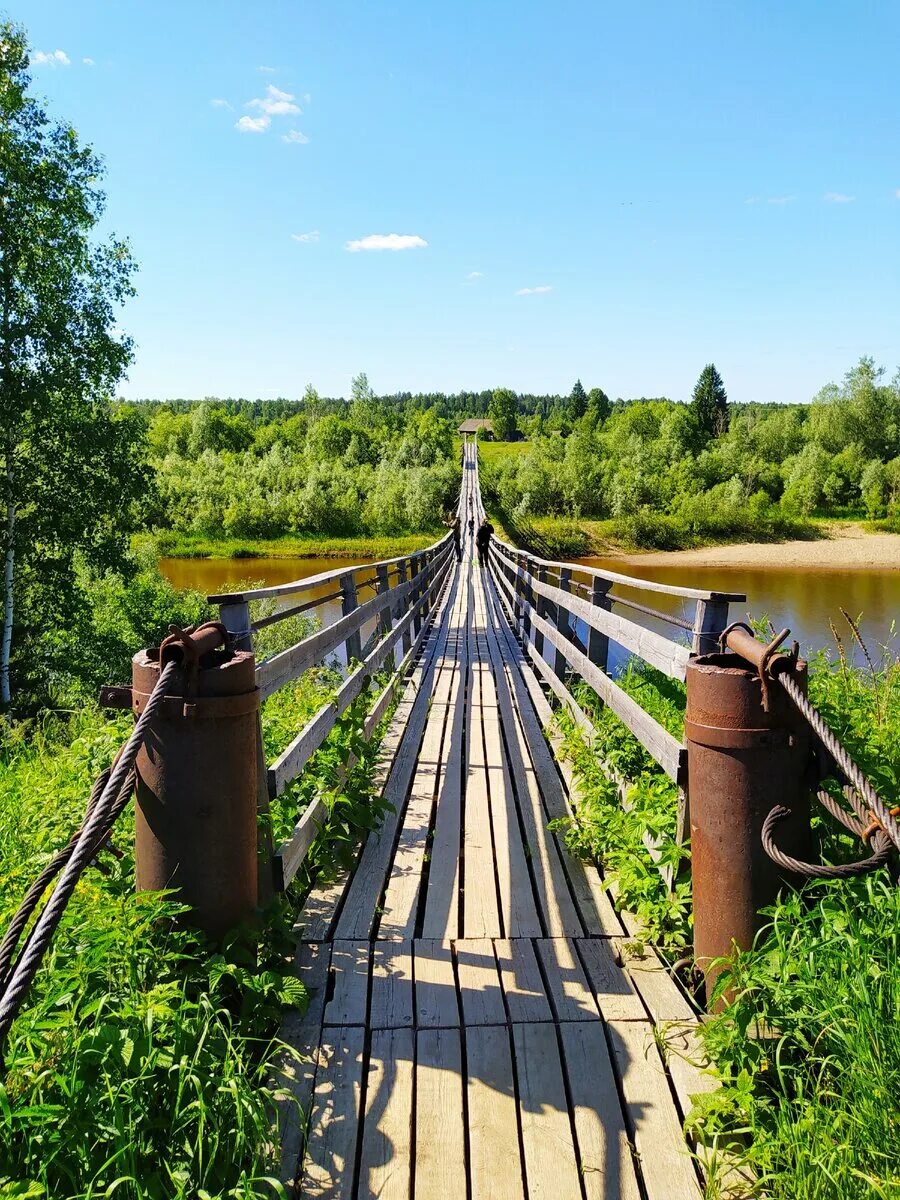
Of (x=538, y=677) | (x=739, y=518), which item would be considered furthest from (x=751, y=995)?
(x=739, y=518)

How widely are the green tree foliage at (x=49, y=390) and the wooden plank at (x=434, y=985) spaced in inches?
505

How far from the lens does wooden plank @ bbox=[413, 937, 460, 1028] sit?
234cm

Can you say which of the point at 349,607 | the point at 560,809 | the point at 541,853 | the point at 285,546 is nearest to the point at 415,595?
the point at 349,607

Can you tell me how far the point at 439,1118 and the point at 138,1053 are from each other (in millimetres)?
761

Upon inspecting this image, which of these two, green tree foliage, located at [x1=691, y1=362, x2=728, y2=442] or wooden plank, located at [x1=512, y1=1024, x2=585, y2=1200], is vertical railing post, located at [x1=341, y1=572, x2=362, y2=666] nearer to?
wooden plank, located at [x1=512, y1=1024, x2=585, y2=1200]

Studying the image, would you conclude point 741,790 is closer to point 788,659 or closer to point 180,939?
point 788,659

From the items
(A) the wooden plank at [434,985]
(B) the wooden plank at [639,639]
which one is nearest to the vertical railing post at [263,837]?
(A) the wooden plank at [434,985]

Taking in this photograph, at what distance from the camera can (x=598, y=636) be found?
482 cm

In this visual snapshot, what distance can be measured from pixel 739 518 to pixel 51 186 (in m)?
60.2

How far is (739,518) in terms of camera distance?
2569 inches

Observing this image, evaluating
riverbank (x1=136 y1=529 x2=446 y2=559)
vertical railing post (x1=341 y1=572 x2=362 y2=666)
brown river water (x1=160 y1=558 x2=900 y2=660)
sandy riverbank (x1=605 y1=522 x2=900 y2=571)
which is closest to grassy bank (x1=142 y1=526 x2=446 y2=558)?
riverbank (x1=136 y1=529 x2=446 y2=559)

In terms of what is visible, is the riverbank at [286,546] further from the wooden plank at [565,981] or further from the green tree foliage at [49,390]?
the wooden plank at [565,981]

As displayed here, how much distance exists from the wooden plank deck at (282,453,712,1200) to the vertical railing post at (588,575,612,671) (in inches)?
43.5

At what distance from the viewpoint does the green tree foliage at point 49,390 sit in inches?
516
